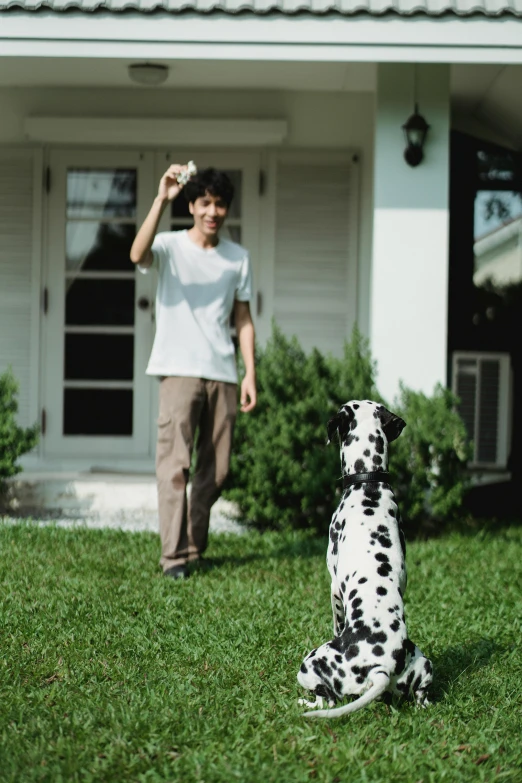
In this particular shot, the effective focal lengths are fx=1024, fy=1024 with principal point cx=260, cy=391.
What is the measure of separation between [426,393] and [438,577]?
5.82ft

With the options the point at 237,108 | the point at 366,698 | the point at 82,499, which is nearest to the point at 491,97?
the point at 237,108

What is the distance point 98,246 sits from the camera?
8789mm

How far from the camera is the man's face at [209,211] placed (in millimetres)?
5379

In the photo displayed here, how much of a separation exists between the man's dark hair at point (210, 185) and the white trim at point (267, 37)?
1667 millimetres

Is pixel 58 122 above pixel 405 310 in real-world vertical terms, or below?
above

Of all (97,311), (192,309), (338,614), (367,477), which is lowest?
(338,614)

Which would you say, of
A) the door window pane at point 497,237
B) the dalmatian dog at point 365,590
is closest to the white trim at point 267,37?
the door window pane at point 497,237

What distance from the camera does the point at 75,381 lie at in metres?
8.79

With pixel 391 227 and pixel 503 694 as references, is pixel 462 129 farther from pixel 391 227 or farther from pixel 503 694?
pixel 503 694

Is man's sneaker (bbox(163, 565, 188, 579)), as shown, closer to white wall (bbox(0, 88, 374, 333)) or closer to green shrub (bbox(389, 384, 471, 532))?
green shrub (bbox(389, 384, 471, 532))

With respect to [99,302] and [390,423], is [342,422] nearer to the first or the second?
[390,423]

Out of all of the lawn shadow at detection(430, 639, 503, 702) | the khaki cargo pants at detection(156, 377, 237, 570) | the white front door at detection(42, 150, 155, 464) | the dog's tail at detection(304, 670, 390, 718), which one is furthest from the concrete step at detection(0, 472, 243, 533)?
the dog's tail at detection(304, 670, 390, 718)

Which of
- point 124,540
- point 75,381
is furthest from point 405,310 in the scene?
point 75,381

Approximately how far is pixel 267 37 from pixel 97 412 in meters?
3.60
